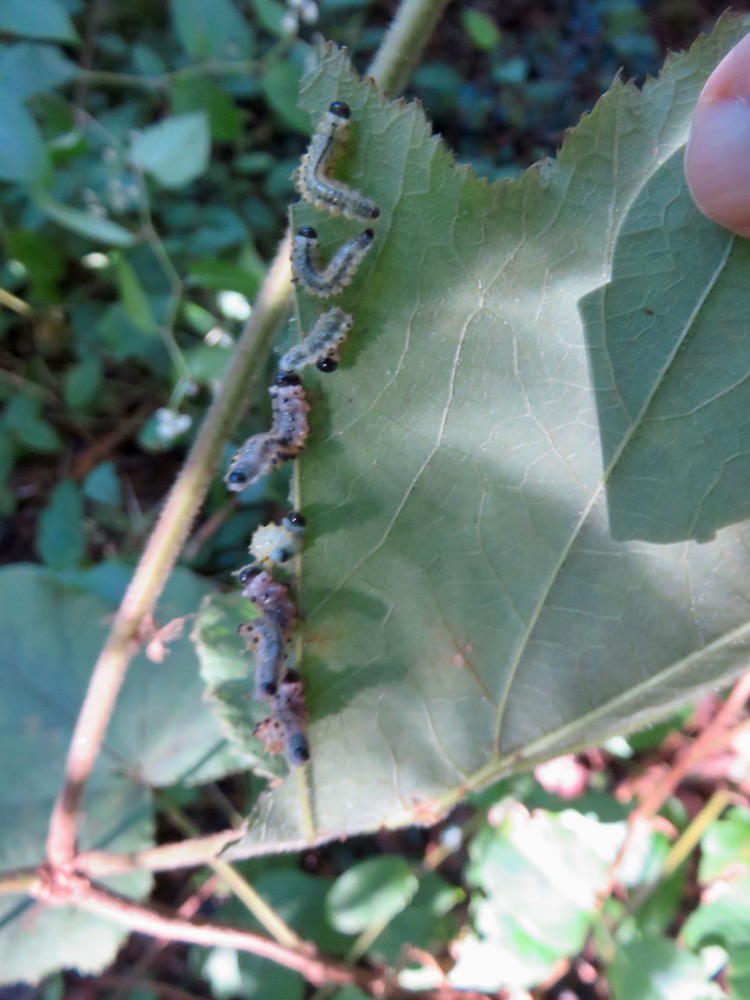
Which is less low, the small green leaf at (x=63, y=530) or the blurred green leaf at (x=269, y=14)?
the blurred green leaf at (x=269, y=14)

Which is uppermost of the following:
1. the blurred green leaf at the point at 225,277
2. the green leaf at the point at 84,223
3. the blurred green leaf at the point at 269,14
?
the blurred green leaf at the point at 269,14

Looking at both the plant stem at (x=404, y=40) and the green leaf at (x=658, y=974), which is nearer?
the plant stem at (x=404, y=40)

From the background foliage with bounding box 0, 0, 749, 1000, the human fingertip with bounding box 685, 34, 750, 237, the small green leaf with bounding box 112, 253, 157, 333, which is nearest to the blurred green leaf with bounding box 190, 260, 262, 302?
the background foliage with bounding box 0, 0, 749, 1000

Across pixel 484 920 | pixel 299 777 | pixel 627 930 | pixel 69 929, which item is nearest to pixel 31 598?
pixel 69 929

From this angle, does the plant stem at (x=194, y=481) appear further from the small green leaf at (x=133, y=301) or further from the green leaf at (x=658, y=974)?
the small green leaf at (x=133, y=301)

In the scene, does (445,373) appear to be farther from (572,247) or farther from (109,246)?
(109,246)

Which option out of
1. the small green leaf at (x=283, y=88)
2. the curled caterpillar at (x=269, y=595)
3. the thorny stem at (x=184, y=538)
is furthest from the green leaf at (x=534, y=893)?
the small green leaf at (x=283, y=88)

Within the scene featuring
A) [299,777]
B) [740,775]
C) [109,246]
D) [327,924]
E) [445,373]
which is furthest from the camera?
[109,246]
